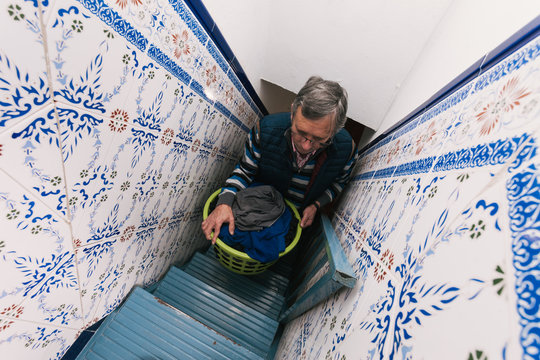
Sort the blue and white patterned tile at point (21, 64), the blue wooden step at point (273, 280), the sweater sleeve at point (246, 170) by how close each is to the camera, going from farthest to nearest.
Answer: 1. the blue wooden step at point (273, 280)
2. the sweater sleeve at point (246, 170)
3. the blue and white patterned tile at point (21, 64)

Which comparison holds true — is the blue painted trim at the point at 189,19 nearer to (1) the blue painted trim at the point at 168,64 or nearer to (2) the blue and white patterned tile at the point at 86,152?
(1) the blue painted trim at the point at 168,64

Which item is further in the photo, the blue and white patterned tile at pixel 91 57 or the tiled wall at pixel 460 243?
the blue and white patterned tile at pixel 91 57

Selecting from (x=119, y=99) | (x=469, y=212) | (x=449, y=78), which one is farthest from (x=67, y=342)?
(x=449, y=78)

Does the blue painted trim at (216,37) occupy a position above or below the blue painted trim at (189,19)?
above

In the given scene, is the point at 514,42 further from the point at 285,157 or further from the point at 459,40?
the point at 285,157

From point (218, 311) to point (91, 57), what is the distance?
1.30 metres

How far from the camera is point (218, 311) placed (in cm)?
131

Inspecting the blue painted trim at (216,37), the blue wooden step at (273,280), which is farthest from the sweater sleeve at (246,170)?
the blue wooden step at (273,280)

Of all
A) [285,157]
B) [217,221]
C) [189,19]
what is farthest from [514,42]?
[217,221]

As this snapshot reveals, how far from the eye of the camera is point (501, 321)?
0.28 meters

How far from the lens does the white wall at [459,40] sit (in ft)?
1.90

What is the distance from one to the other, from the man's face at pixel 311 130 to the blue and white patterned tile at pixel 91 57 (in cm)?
65

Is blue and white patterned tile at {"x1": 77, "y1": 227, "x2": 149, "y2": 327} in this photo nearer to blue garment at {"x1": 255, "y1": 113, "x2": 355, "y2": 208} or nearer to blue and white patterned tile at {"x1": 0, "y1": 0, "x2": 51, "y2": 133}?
blue and white patterned tile at {"x1": 0, "y1": 0, "x2": 51, "y2": 133}

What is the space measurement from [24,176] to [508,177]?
930 mm
